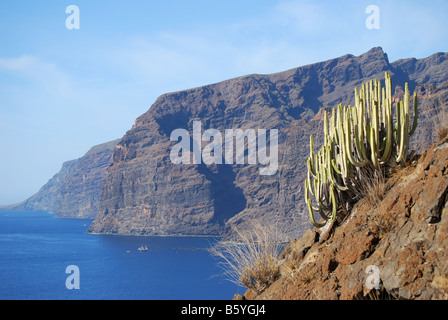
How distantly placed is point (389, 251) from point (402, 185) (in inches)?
51.0

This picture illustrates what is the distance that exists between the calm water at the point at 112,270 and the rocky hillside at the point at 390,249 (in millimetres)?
53086

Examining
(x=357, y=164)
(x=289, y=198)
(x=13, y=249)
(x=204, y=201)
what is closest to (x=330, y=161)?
(x=357, y=164)

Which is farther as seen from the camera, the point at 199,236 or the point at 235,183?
the point at 235,183

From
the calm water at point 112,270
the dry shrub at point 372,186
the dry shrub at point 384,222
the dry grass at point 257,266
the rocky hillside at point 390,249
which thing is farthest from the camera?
the calm water at point 112,270

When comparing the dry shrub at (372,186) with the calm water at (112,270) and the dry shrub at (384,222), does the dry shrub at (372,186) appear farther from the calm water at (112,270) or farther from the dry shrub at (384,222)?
the calm water at (112,270)

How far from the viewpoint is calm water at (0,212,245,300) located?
7706 centimetres

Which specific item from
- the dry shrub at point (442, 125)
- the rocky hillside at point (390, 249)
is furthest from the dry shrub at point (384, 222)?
the dry shrub at point (442, 125)

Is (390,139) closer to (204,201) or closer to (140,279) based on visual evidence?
(140,279)

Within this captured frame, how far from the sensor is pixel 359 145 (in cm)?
694

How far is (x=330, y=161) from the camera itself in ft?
24.1

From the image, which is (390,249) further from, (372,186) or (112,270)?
(112,270)

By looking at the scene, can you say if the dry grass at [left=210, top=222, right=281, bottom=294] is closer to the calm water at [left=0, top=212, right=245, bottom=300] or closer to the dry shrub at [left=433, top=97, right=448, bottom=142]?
the dry shrub at [left=433, top=97, right=448, bottom=142]

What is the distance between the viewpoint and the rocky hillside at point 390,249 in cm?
508

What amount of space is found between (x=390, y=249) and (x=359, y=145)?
6.28 ft
